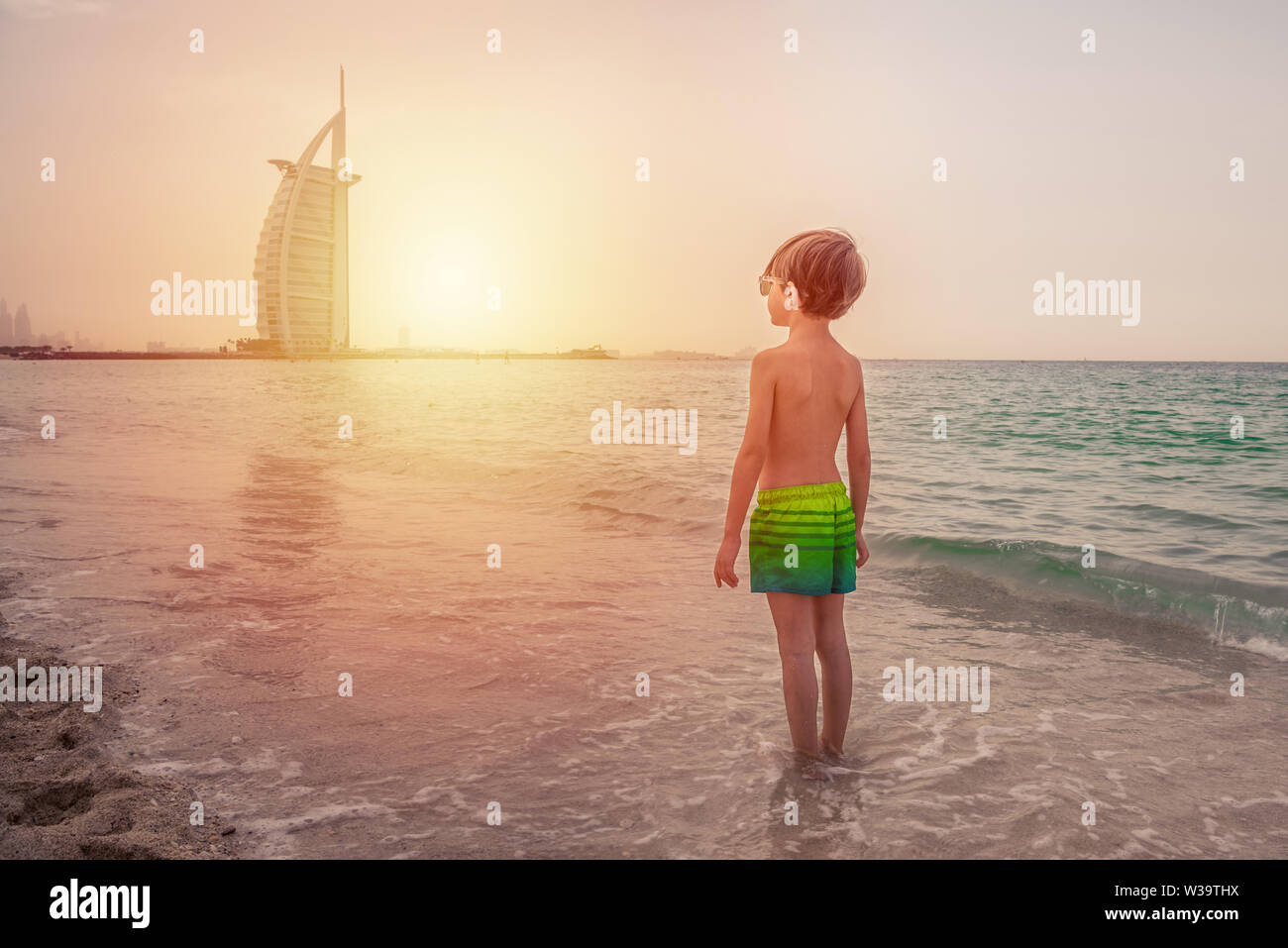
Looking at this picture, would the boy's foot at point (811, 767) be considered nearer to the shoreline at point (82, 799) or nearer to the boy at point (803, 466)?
the boy at point (803, 466)

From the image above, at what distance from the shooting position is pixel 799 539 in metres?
3.45

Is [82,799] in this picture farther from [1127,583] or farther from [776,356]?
[1127,583]

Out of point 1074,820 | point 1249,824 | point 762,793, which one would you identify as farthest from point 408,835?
point 1249,824

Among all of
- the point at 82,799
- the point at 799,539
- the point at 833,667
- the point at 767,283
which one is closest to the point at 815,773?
the point at 833,667

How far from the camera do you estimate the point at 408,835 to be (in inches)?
117

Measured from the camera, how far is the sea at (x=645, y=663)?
317 centimetres

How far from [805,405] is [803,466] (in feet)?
0.81

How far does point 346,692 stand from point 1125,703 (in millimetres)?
4054

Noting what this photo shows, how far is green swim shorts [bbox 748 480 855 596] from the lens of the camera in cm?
345
